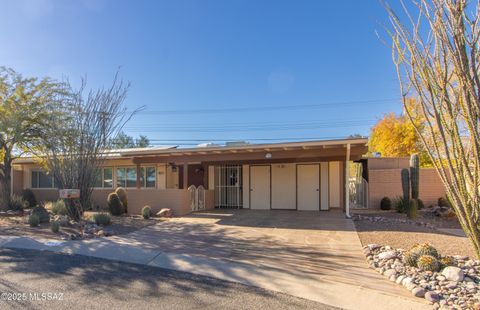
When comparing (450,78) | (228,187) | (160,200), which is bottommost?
(160,200)

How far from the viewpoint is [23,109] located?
11.7 metres

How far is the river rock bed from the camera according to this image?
3.97m

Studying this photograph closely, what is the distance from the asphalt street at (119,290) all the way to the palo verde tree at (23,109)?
7602mm

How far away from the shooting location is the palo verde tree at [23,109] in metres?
11.4

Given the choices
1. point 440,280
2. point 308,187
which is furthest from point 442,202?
point 440,280

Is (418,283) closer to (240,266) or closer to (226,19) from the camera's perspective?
(240,266)

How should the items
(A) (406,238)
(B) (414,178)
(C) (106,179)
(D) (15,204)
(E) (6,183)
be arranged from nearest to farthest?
(A) (406,238) < (B) (414,178) < (E) (6,183) < (D) (15,204) < (C) (106,179)

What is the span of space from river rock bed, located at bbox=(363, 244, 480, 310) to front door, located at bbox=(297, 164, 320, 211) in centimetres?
837

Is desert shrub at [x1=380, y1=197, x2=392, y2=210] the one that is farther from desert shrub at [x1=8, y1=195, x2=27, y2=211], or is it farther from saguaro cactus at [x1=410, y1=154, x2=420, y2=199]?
desert shrub at [x1=8, y1=195, x2=27, y2=211]

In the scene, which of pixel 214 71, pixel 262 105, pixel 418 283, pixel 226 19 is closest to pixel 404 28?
pixel 418 283

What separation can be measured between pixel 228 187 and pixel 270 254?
9417 mm

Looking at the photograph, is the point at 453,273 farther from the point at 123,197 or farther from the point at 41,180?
the point at 41,180

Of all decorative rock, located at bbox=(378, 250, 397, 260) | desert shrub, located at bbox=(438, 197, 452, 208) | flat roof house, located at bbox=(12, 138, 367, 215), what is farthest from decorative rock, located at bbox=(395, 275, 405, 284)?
desert shrub, located at bbox=(438, 197, 452, 208)

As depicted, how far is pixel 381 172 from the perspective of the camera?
15297mm
